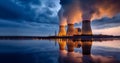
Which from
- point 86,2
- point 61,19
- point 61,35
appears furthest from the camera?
point 61,35

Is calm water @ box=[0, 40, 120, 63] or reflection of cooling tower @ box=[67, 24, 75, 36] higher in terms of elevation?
reflection of cooling tower @ box=[67, 24, 75, 36]

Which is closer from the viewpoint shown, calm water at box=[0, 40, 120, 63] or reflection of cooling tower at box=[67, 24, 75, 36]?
calm water at box=[0, 40, 120, 63]

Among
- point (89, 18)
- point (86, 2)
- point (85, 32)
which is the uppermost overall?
point (86, 2)

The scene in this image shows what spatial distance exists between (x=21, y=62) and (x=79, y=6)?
51730 mm

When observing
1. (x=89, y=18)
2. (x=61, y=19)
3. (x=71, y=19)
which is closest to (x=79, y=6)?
(x=89, y=18)

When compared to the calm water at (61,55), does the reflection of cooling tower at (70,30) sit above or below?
above

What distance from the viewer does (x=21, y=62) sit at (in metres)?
13.9

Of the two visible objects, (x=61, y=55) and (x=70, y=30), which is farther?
(x=70, y=30)

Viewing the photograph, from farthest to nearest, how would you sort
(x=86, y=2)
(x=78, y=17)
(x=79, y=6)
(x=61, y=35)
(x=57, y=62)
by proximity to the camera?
→ (x=61, y=35), (x=78, y=17), (x=79, y=6), (x=86, y=2), (x=57, y=62)

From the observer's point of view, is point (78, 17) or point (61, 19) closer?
point (78, 17)

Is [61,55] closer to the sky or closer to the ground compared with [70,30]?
closer to the ground

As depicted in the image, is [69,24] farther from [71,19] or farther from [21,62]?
[21,62]

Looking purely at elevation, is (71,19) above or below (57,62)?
above

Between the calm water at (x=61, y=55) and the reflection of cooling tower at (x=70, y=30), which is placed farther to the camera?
the reflection of cooling tower at (x=70, y=30)
